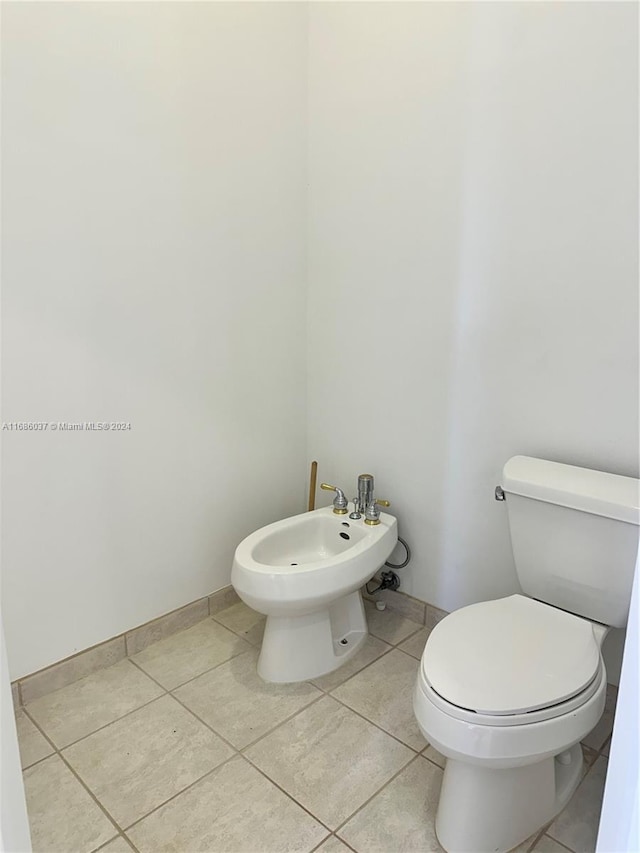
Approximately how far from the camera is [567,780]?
1.48 m

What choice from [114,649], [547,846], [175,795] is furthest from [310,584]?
[547,846]

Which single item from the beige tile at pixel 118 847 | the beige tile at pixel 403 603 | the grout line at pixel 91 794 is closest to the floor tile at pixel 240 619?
the beige tile at pixel 403 603

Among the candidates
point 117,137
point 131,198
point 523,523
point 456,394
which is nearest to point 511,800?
point 523,523

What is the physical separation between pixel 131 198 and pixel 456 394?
114cm

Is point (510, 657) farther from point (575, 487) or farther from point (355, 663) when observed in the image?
point (355, 663)

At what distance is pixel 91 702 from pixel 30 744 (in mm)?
193

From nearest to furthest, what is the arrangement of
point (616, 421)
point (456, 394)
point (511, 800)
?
point (511, 800), point (616, 421), point (456, 394)

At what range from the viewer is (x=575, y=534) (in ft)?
4.92

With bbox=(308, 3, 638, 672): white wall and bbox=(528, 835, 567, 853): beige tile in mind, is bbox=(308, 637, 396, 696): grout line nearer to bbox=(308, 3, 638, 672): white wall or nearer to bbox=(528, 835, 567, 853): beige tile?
bbox=(308, 3, 638, 672): white wall

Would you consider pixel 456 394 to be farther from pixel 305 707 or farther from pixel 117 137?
pixel 117 137

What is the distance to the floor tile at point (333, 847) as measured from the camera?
1318 millimetres

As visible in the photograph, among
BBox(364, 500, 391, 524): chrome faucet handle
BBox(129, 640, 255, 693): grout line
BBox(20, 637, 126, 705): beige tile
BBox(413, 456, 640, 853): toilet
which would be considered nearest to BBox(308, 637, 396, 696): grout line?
BBox(129, 640, 255, 693): grout line

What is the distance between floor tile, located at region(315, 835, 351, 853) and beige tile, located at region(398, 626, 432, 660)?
2.35ft

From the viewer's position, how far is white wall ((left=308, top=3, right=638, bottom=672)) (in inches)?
60.6
